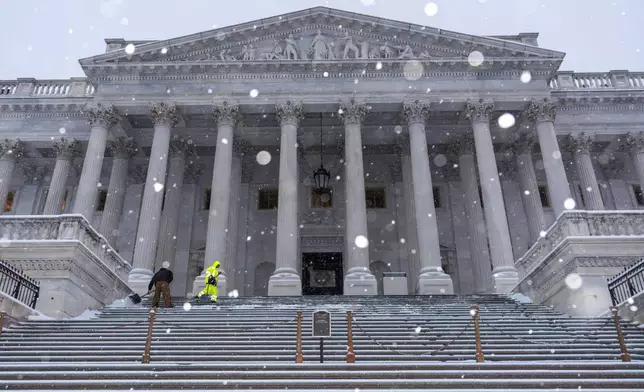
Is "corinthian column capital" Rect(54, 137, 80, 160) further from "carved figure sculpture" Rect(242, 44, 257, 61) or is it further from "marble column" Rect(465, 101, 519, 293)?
"marble column" Rect(465, 101, 519, 293)

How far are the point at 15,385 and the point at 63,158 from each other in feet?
82.8

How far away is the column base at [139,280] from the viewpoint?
2455cm

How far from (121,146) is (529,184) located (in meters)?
22.7

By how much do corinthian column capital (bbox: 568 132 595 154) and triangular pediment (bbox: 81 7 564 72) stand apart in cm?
527

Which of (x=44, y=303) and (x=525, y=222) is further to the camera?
(x=525, y=222)

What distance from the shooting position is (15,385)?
8883mm

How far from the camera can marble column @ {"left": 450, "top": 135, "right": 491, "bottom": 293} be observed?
29406 mm

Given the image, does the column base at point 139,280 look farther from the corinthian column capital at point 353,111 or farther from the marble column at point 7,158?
the corinthian column capital at point 353,111

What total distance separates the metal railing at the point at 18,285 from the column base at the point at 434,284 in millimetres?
15013

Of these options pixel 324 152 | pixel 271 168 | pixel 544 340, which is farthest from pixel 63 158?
pixel 544 340

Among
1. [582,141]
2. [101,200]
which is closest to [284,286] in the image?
[101,200]

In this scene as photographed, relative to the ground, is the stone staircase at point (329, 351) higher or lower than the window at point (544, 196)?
lower

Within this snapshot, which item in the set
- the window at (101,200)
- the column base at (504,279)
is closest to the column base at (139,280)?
the window at (101,200)

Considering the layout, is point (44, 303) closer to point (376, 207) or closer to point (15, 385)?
point (15, 385)
